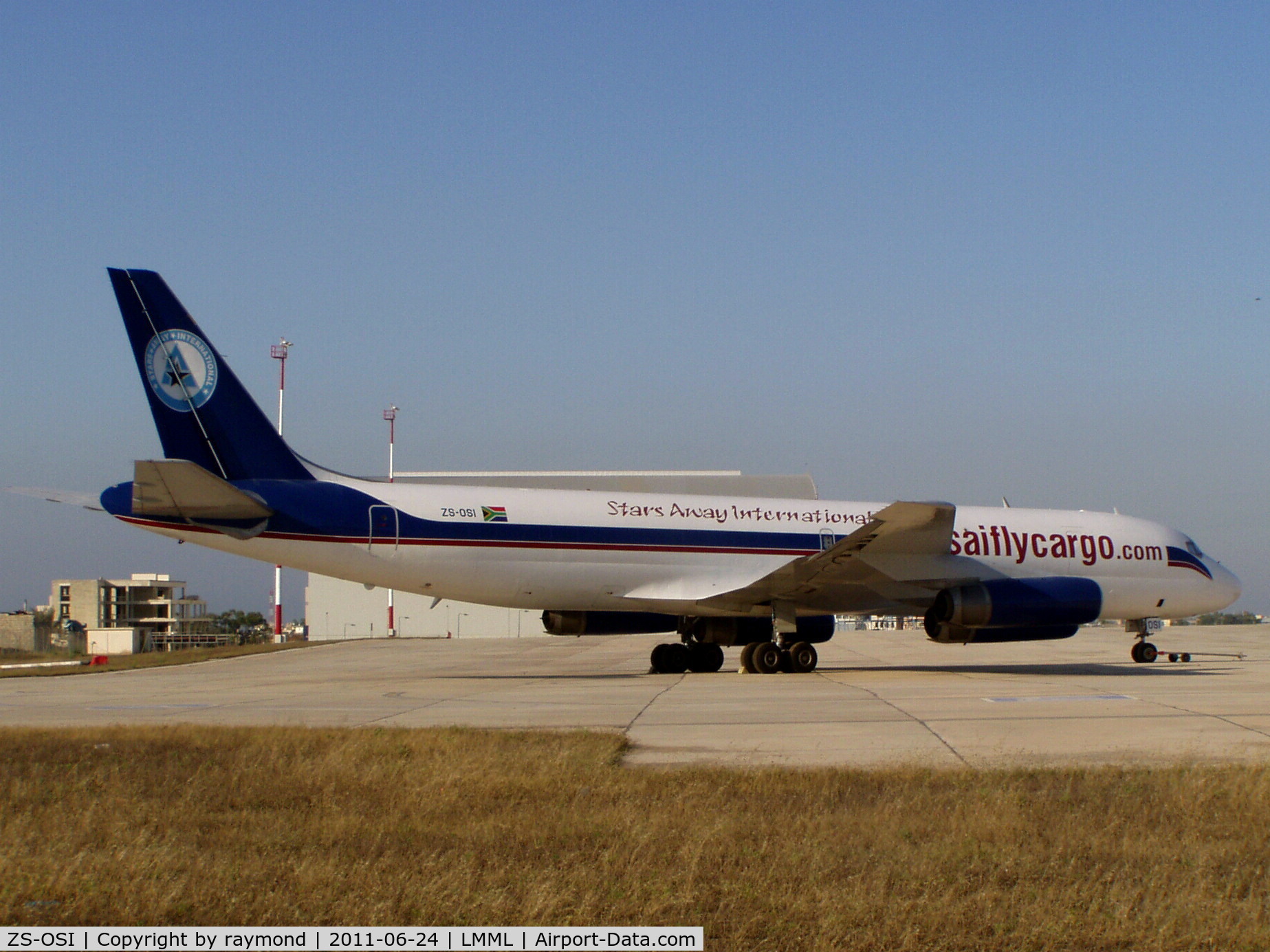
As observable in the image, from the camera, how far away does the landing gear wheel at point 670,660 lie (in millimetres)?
22953

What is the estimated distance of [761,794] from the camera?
755 centimetres

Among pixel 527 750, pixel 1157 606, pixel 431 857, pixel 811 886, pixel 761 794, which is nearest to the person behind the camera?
pixel 811 886

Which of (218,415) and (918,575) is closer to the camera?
(218,415)

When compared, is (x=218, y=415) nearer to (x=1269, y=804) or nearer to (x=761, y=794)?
(x=761, y=794)

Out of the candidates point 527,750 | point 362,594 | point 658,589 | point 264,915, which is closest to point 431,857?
point 264,915

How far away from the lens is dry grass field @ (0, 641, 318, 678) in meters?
25.2

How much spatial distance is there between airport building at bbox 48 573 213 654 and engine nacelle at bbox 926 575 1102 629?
88.0m

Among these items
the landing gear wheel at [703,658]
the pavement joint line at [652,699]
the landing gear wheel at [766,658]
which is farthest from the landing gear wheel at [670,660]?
Answer: the landing gear wheel at [766,658]

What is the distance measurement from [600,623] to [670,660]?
1623 mm

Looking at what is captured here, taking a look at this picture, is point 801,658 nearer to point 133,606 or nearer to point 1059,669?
point 1059,669

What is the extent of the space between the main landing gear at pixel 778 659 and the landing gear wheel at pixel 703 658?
63.5 inches

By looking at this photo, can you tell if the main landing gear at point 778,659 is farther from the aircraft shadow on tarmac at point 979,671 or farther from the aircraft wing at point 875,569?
the aircraft wing at point 875,569

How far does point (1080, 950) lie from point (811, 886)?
117 cm

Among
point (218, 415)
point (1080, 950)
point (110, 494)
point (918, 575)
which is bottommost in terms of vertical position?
point (1080, 950)
